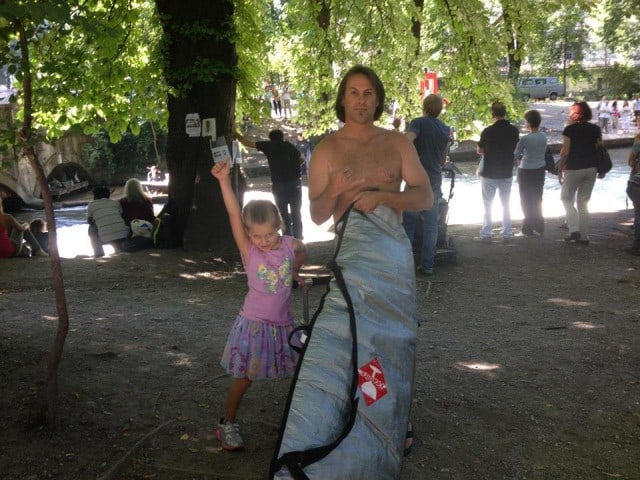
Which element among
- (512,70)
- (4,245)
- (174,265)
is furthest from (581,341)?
(512,70)

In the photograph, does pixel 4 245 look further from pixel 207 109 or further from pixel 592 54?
pixel 592 54

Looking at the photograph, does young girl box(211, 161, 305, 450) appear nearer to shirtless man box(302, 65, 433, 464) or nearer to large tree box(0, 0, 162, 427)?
shirtless man box(302, 65, 433, 464)

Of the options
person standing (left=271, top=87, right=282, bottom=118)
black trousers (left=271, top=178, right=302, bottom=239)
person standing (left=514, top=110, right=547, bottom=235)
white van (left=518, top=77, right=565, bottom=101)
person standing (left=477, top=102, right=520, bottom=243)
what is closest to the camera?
person standing (left=477, top=102, right=520, bottom=243)

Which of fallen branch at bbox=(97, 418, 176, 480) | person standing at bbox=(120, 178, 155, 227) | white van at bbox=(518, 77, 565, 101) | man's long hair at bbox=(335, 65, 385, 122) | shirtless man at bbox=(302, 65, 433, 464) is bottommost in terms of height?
fallen branch at bbox=(97, 418, 176, 480)

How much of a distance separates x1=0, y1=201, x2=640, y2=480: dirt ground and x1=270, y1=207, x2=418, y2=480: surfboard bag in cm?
81

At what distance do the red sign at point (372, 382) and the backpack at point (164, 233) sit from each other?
25.3ft

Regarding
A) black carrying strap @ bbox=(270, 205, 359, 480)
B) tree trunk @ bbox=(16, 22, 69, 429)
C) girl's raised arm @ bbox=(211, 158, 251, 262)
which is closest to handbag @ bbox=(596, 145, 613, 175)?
girl's raised arm @ bbox=(211, 158, 251, 262)

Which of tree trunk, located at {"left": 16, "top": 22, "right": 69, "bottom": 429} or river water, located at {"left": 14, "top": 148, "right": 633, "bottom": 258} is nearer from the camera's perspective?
tree trunk, located at {"left": 16, "top": 22, "right": 69, "bottom": 429}

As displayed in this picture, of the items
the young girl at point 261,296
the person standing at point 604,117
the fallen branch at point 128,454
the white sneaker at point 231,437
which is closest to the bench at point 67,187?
the fallen branch at point 128,454

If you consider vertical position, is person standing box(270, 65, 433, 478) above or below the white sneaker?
above

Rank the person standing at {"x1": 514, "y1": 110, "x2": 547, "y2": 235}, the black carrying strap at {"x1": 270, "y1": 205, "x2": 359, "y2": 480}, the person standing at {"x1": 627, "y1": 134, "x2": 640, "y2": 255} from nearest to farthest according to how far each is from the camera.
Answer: the black carrying strap at {"x1": 270, "y1": 205, "x2": 359, "y2": 480}
the person standing at {"x1": 627, "y1": 134, "x2": 640, "y2": 255}
the person standing at {"x1": 514, "y1": 110, "x2": 547, "y2": 235}

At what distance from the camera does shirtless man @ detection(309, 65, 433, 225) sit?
11.9 ft

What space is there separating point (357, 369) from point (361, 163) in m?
1.14

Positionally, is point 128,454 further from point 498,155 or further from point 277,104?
point 277,104
